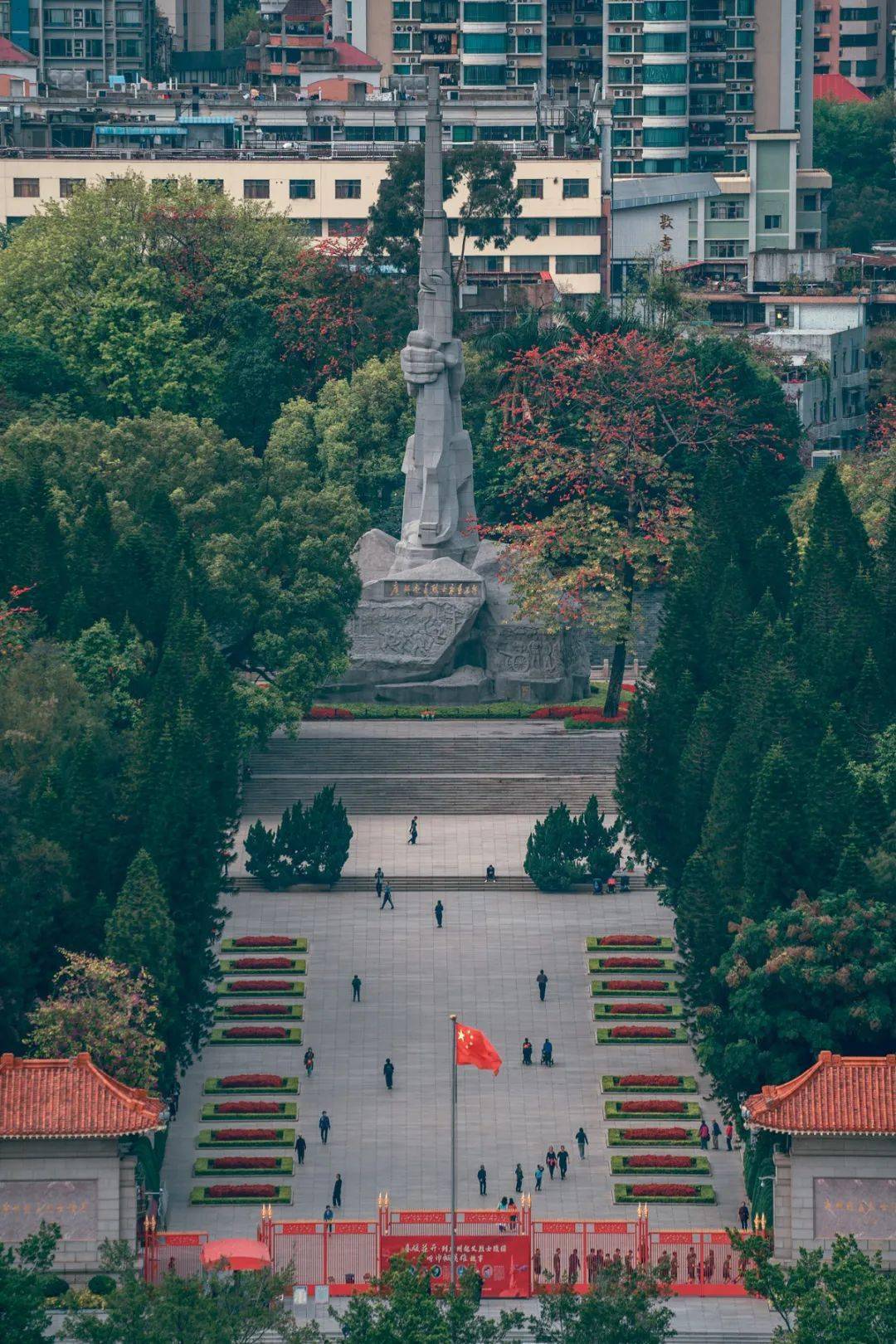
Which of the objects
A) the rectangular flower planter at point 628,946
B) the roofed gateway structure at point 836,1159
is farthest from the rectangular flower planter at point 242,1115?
the roofed gateway structure at point 836,1159

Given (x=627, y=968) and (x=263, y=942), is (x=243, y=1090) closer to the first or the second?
(x=263, y=942)

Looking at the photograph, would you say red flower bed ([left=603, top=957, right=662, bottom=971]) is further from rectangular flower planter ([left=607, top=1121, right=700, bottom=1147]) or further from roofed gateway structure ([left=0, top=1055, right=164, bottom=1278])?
roofed gateway structure ([left=0, top=1055, right=164, bottom=1278])

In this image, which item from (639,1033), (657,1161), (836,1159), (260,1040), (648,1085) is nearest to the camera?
(836,1159)

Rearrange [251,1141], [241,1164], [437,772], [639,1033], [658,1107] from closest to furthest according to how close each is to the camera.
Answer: [241,1164] → [251,1141] → [658,1107] → [639,1033] → [437,772]

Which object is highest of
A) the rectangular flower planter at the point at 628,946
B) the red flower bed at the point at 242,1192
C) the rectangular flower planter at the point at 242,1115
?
the rectangular flower planter at the point at 628,946

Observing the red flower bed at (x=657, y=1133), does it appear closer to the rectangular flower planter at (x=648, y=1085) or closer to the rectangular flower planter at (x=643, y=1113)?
the rectangular flower planter at (x=643, y=1113)

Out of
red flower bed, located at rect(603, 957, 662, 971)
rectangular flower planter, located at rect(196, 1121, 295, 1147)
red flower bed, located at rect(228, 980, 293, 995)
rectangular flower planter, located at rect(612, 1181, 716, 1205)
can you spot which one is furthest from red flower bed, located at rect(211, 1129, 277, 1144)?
red flower bed, located at rect(603, 957, 662, 971)

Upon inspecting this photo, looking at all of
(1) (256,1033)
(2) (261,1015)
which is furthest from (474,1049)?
(2) (261,1015)
